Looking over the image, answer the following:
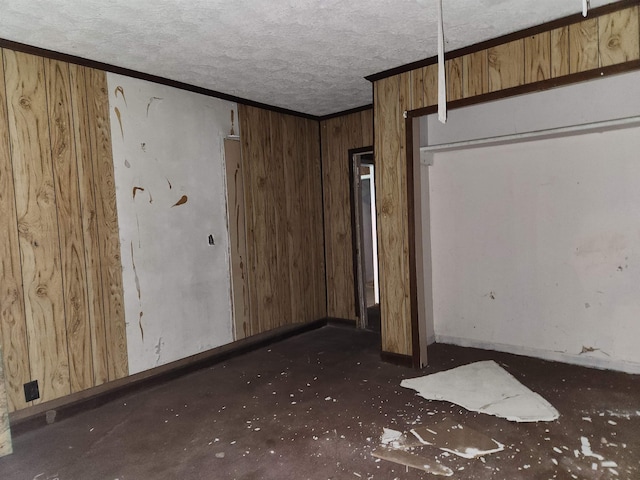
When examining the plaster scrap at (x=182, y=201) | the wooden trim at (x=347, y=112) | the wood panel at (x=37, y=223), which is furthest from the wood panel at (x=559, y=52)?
the wood panel at (x=37, y=223)

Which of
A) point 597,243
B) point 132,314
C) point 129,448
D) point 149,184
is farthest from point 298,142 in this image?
point 129,448

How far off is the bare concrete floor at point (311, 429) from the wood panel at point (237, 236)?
643mm

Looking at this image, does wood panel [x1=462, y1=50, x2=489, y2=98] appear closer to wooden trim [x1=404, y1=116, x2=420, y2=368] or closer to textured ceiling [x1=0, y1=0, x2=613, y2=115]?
textured ceiling [x1=0, y1=0, x2=613, y2=115]

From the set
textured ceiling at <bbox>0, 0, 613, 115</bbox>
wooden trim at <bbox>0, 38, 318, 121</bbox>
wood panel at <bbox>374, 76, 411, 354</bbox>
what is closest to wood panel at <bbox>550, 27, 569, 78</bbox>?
textured ceiling at <bbox>0, 0, 613, 115</bbox>

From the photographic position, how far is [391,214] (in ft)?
13.0

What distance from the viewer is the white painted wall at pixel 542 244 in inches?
143

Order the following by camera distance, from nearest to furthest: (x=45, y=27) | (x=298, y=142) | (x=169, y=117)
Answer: (x=45, y=27), (x=169, y=117), (x=298, y=142)

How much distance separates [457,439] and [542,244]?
2.27 meters

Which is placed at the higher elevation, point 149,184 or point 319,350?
point 149,184

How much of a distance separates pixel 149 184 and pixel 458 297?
3.34 metres

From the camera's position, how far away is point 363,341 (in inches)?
192

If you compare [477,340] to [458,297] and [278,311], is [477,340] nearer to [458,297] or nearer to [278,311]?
[458,297]

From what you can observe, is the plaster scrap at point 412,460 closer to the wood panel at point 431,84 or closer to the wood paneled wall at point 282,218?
the wood paneled wall at point 282,218

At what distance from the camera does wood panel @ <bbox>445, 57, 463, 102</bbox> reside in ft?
11.3
